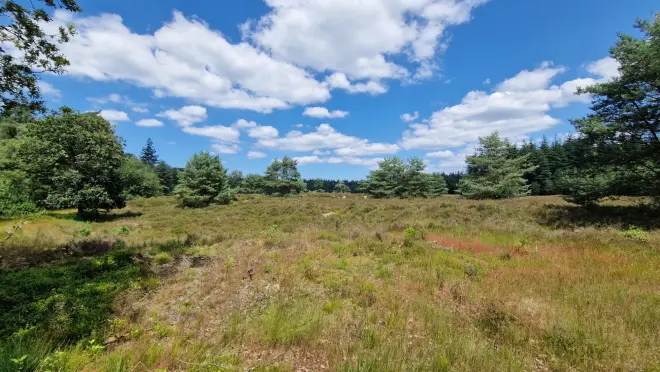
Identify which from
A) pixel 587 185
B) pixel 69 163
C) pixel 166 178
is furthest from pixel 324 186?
pixel 587 185

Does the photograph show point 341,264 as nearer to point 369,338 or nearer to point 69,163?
point 369,338

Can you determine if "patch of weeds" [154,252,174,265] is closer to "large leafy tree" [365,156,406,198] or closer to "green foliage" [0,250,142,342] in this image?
"green foliage" [0,250,142,342]

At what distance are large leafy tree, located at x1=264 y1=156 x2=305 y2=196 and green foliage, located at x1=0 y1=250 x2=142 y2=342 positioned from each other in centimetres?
4526

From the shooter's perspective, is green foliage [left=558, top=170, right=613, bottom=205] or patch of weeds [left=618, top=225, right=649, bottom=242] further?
green foliage [left=558, top=170, right=613, bottom=205]

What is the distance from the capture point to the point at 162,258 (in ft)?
27.3

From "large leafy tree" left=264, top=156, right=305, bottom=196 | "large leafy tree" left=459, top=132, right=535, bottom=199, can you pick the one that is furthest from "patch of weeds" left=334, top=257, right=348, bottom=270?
"large leafy tree" left=264, top=156, right=305, bottom=196

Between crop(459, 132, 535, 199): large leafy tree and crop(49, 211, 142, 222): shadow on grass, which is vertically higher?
crop(459, 132, 535, 199): large leafy tree

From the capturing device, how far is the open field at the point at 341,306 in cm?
333

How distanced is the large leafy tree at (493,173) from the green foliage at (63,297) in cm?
3592

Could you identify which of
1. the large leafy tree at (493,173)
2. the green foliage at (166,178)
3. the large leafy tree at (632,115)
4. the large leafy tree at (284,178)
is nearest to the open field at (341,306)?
the large leafy tree at (632,115)

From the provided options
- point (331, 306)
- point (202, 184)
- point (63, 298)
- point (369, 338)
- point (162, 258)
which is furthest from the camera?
point (202, 184)

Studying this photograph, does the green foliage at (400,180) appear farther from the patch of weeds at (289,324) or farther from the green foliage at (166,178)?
the green foliage at (166,178)

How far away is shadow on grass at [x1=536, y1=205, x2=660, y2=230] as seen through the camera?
41.0 feet

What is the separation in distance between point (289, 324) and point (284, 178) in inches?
1970
